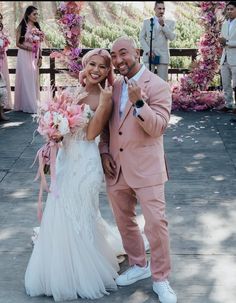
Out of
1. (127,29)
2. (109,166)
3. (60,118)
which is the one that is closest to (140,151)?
(109,166)

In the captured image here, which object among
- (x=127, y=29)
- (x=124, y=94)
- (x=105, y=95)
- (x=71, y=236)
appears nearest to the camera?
(x=105, y=95)

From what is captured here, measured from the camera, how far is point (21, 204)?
595 cm

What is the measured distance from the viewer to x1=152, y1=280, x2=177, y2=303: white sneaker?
385 centimetres

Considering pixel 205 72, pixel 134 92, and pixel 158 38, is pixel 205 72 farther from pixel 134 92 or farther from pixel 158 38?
pixel 134 92

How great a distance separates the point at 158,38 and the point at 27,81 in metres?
2.68

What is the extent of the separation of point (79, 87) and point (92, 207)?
2.82 feet

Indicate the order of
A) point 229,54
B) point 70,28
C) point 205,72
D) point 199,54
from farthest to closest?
point 199,54
point 205,72
point 70,28
point 229,54

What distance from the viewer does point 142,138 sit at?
3762mm

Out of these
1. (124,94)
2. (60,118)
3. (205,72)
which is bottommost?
(205,72)

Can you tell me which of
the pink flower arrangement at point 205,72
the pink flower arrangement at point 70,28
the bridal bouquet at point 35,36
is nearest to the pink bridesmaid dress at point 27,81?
the bridal bouquet at point 35,36

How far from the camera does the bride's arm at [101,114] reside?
12.2 feet

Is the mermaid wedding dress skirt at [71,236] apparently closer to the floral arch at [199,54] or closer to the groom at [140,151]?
the groom at [140,151]

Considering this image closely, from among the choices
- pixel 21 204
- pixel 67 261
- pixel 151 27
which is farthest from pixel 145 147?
pixel 151 27

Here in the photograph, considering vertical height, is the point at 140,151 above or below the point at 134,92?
below
